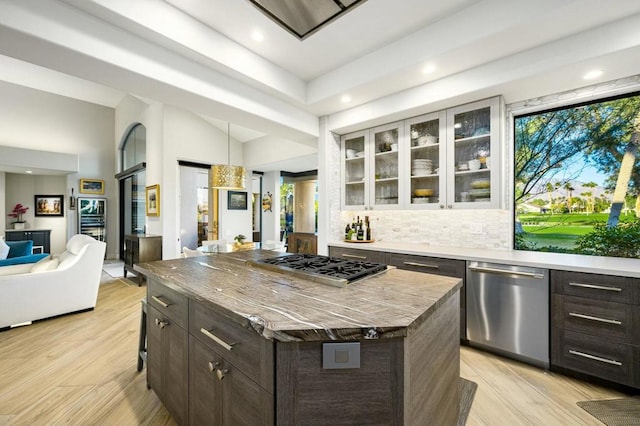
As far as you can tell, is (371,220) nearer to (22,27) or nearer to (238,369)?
(238,369)

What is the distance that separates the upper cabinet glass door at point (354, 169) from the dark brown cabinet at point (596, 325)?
218cm

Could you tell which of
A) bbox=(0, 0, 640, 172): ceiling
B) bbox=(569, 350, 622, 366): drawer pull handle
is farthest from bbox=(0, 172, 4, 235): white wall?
bbox=(569, 350, 622, 366): drawer pull handle

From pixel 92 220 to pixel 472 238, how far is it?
375 inches

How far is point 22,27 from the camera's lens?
5.61 feet

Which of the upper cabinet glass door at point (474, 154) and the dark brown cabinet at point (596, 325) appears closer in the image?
the dark brown cabinet at point (596, 325)

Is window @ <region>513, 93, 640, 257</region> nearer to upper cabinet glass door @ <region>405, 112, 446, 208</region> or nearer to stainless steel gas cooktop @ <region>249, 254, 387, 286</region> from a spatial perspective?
upper cabinet glass door @ <region>405, 112, 446, 208</region>

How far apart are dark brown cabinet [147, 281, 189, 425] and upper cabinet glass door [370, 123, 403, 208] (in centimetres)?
256

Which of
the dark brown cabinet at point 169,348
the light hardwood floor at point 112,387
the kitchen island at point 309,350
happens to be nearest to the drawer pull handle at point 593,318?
the light hardwood floor at point 112,387

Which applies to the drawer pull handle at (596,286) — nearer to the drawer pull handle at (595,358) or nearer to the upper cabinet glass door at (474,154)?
the drawer pull handle at (595,358)

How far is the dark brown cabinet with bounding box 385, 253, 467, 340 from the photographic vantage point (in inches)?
103

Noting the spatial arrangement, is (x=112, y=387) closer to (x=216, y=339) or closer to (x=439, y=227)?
(x=216, y=339)

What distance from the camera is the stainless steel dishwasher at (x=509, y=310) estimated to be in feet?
7.39

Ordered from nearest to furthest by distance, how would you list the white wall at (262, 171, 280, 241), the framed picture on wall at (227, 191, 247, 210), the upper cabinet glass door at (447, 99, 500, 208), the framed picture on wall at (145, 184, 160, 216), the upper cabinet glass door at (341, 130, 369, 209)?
the upper cabinet glass door at (447, 99, 500, 208)
the upper cabinet glass door at (341, 130, 369, 209)
the framed picture on wall at (145, 184, 160, 216)
the framed picture on wall at (227, 191, 247, 210)
the white wall at (262, 171, 280, 241)

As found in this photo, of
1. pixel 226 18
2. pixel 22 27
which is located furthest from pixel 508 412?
pixel 22 27
